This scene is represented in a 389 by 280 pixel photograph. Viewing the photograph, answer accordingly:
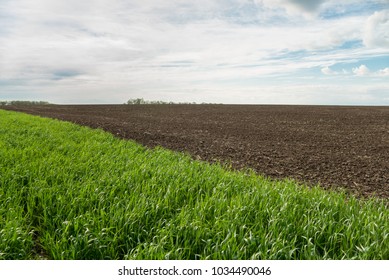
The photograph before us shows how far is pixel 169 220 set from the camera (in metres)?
4.37

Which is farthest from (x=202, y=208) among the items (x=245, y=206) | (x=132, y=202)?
(x=132, y=202)

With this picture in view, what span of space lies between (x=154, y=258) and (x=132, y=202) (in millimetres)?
1664

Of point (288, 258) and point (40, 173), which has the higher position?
point (40, 173)

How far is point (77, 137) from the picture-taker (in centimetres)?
1252

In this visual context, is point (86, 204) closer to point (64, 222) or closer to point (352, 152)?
point (64, 222)

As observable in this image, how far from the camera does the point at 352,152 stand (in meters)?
12.1

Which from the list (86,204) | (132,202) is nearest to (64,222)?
(86,204)

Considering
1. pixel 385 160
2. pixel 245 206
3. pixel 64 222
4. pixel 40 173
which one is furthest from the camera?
pixel 385 160

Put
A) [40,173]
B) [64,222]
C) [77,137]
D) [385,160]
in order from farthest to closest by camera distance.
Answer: [77,137] < [385,160] < [40,173] < [64,222]

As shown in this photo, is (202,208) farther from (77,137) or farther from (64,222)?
(77,137)

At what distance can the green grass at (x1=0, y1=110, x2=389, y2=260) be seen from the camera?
11.7 ft

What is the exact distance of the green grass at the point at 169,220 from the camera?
3.57 meters

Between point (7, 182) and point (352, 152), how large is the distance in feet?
39.1

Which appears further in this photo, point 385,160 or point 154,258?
point 385,160
